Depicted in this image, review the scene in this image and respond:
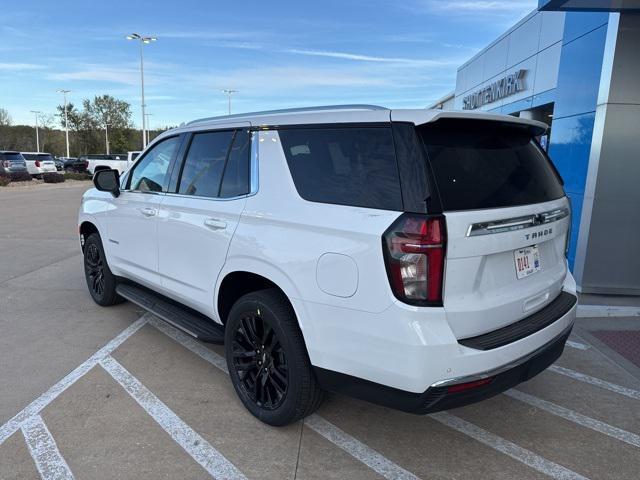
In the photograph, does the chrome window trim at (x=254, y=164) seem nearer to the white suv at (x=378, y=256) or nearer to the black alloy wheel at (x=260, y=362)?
the white suv at (x=378, y=256)

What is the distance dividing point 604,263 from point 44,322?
20.6 ft

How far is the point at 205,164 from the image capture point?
3.62 m

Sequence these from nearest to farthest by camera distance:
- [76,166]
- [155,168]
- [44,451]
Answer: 1. [44,451]
2. [155,168]
3. [76,166]

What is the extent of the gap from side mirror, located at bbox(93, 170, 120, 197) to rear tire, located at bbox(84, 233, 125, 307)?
Answer: 71cm

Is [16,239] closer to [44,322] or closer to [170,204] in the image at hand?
[44,322]

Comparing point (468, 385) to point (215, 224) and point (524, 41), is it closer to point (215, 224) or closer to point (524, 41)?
point (215, 224)

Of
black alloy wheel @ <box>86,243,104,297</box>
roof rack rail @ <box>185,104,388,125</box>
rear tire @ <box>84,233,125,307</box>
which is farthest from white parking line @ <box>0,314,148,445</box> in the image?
roof rack rail @ <box>185,104,388,125</box>

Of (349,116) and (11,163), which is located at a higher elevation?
(349,116)

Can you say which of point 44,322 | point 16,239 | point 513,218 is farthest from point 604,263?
point 16,239

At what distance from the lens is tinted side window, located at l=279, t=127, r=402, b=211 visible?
2.38m

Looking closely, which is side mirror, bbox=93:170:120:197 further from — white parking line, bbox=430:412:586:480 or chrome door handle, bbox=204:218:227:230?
white parking line, bbox=430:412:586:480

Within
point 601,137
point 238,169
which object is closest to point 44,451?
point 238,169

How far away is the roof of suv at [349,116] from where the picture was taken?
94.0 inches

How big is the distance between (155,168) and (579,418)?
12.4 feet
